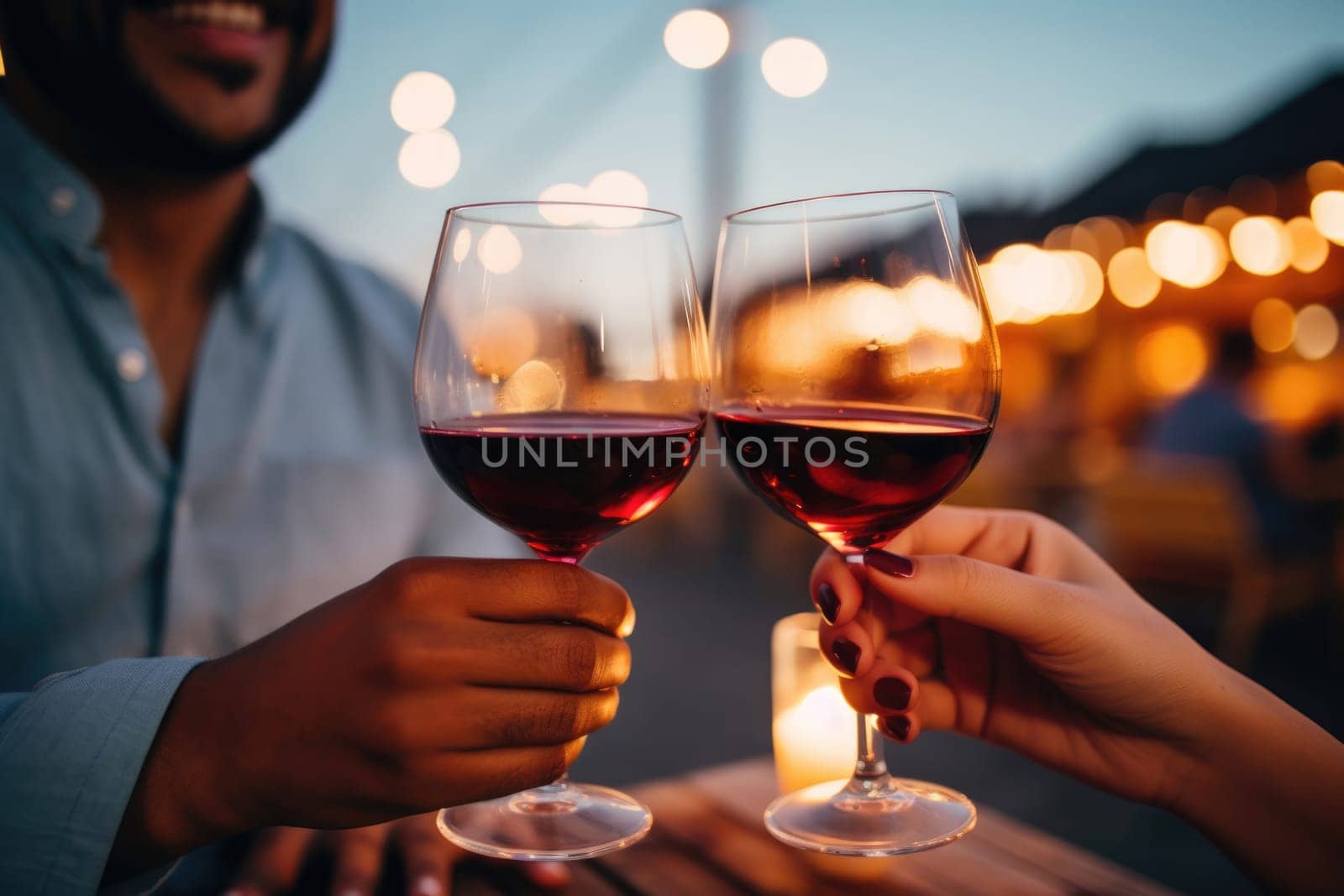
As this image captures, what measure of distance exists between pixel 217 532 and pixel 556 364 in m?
1.21

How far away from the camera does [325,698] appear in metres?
0.75

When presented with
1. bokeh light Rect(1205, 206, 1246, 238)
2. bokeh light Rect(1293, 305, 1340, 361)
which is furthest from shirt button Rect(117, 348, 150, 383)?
→ bokeh light Rect(1293, 305, 1340, 361)

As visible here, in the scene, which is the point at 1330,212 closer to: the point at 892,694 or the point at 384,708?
the point at 892,694

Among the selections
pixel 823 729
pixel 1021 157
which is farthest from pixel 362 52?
pixel 1021 157

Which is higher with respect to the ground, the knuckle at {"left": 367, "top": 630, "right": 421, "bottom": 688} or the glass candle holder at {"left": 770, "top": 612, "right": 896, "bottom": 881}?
the knuckle at {"left": 367, "top": 630, "right": 421, "bottom": 688}

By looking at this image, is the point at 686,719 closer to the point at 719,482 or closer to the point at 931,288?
the point at 931,288

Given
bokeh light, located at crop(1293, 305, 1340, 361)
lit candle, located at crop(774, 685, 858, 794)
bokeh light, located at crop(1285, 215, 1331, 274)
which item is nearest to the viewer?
lit candle, located at crop(774, 685, 858, 794)

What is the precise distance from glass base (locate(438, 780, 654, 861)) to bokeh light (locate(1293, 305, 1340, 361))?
13317 mm

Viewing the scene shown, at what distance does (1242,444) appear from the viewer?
218 inches

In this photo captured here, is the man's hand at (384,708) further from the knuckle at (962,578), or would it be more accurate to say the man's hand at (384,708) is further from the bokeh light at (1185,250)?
the bokeh light at (1185,250)

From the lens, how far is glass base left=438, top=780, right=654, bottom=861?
0.90 metres

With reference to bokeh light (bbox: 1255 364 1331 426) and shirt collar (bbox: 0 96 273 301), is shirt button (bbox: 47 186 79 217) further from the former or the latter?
bokeh light (bbox: 1255 364 1331 426)

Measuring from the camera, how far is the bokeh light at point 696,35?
572 cm

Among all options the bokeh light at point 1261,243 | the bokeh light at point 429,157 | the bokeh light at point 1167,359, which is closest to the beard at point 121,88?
the bokeh light at point 429,157
